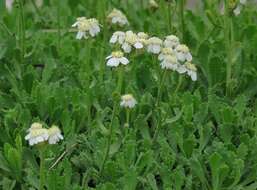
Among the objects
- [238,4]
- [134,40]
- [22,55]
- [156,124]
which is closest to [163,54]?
[134,40]

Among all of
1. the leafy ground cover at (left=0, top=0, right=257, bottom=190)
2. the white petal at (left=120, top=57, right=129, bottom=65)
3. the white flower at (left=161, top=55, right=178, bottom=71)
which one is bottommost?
the leafy ground cover at (left=0, top=0, right=257, bottom=190)

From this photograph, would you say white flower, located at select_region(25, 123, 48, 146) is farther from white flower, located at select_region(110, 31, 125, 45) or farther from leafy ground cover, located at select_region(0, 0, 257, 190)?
white flower, located at select_region(110, 31, 125, 45)

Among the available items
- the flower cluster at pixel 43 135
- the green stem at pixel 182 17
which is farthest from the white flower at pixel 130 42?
the green stem at pixel 182 17

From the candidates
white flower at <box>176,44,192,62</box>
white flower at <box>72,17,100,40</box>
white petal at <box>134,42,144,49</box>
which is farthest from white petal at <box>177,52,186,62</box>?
white flower at <box>72,17,100,40</box>

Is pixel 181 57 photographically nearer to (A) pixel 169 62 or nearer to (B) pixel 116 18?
(A) pixel 169 62

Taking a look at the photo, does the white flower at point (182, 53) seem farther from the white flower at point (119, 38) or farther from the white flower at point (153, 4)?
the white flower at point (153, 4)

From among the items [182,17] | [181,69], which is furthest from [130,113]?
[182,17]
